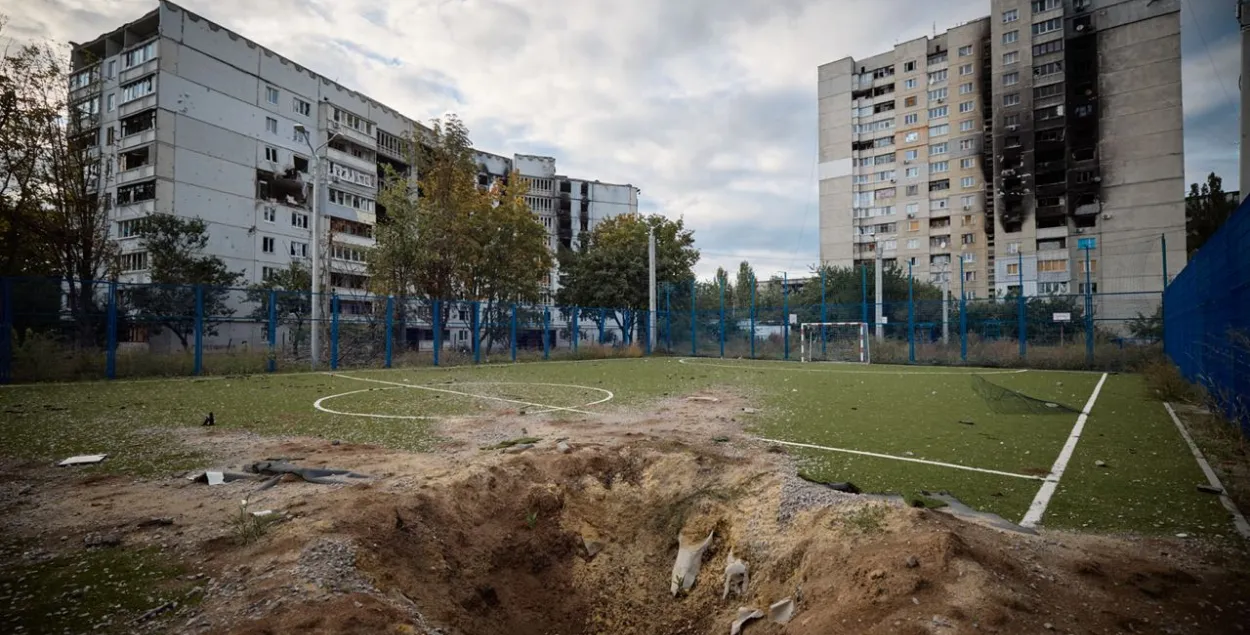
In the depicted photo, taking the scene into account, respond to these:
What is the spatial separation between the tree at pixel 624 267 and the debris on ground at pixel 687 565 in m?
27.7

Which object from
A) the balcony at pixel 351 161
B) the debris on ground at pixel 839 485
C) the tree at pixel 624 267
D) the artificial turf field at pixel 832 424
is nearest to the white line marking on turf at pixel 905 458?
the artificial turf field at pixel 832 424

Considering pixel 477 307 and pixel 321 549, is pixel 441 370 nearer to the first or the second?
pixel 477 307

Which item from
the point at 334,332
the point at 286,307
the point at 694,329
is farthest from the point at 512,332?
the point at 694,329

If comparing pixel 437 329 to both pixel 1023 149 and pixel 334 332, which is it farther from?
pixel 1023 149

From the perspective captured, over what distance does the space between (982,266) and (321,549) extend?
69513 mm

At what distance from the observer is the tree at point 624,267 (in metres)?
36.2

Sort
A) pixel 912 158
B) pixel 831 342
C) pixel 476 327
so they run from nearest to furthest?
pixel 476 327, pixel 831 342, pixel 912 158

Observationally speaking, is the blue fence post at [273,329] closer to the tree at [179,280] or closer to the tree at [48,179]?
the tree at [179,280]

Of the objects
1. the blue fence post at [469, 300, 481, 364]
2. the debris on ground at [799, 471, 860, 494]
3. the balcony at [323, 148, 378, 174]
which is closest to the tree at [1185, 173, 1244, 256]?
the blue fence post at [469, 300, 481, 364]

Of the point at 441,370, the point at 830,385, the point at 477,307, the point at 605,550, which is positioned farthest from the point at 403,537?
the point at 477,307

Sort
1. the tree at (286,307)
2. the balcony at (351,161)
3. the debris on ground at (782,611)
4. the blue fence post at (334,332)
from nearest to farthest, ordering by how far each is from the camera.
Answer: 1. the debris on ground at (782,611)
2. the tree at (286,307)
3. the blue fence post at (334,332)
4. the balcony at (351,161)

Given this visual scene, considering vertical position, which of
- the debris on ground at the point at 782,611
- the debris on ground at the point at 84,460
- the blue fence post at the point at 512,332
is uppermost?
the blue fence post at the point at 512,332

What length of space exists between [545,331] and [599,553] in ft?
68.9

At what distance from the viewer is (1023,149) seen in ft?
179
